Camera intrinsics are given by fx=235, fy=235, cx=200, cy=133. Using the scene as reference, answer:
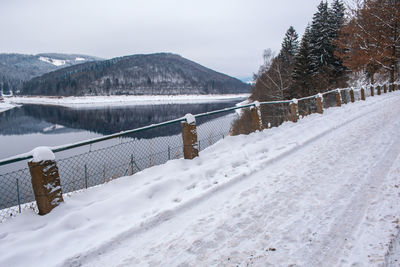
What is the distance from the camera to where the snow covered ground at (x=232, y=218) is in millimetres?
2377

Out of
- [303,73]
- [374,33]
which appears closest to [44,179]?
[374,33]

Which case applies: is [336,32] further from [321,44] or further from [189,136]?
[189,136]

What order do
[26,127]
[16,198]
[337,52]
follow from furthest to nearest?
[26,127], [337,52], [16,198]

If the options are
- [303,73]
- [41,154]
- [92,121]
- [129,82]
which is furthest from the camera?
[129,82]

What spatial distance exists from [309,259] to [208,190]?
72.2 inches

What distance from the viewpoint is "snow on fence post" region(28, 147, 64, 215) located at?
332cm

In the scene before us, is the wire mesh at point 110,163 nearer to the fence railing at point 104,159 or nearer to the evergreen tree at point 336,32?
the fence railing at point 104,159

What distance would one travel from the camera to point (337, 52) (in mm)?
22500

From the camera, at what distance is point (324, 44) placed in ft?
88.4

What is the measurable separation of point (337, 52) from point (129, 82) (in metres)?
137

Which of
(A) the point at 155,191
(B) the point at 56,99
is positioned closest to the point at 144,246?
(A) the point at 155,191

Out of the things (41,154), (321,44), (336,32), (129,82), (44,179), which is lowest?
(44,179)

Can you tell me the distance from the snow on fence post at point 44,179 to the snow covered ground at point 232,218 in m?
0.15

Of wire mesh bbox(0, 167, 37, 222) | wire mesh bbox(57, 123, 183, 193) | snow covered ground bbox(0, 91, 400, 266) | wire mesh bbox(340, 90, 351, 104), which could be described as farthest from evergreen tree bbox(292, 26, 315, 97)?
wire mesh bbox(0, 167, 37, 222)
